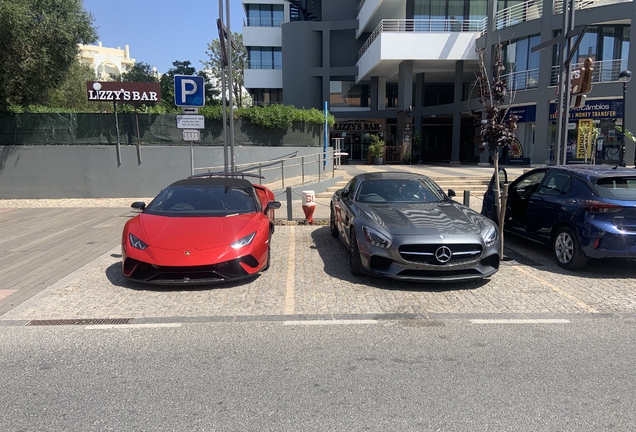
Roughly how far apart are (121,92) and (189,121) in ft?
19.9

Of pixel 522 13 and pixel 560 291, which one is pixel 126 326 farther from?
pixel 522 13

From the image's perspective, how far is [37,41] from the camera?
1331cm

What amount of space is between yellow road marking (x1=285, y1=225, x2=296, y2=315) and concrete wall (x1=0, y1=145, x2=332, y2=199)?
709 cm

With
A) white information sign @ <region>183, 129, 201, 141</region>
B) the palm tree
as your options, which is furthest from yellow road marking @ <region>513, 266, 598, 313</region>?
the palm tree

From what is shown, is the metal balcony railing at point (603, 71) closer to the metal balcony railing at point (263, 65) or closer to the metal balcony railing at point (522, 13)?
the metal balcony railing at point (522, 13)

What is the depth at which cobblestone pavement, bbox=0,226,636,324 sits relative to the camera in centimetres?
515

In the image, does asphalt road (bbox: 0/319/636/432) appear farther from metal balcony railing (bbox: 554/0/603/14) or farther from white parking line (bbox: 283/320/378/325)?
metal balcony railing (bbox: 554/0/603/14)

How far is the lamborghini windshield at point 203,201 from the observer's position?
6.79 meters

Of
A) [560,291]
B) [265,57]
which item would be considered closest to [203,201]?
[560,291]

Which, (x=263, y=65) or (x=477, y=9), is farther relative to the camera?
(x=263, y=65)

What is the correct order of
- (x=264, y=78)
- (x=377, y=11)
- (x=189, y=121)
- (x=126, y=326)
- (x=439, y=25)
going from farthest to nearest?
(x=264, y=78) → (x=377, y=11) → (x=439, y=25) → (x=189, y=121) → (x=126, y=326)

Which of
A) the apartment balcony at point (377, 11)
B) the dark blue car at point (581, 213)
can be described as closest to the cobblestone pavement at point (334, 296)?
the dark blue car at point (581, 213)

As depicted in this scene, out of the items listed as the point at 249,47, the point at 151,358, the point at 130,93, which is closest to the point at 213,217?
the point at 151,358

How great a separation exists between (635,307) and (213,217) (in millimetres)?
5584
